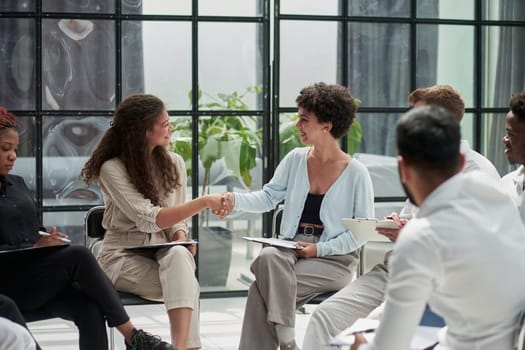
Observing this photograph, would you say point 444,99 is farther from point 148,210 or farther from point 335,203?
point 148,210

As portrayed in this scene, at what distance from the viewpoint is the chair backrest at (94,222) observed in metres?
4.29

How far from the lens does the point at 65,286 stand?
3734mm

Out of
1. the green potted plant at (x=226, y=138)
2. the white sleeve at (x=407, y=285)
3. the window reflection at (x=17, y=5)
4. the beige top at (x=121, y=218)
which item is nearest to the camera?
the white sleeve at (x=407, y=285)

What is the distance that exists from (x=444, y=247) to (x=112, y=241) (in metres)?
2.40

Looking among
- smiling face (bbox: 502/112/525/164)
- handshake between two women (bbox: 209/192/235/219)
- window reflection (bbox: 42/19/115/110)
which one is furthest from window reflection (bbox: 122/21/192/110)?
smiling face (bbox: 502/112/525/164)

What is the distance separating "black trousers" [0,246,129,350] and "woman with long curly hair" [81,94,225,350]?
26 cm

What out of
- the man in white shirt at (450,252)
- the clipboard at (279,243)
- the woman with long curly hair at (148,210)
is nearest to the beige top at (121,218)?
the woman with long curly hair at (148,210)

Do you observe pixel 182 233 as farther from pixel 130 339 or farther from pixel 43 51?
pixel 43 51

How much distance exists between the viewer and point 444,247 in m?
1.96

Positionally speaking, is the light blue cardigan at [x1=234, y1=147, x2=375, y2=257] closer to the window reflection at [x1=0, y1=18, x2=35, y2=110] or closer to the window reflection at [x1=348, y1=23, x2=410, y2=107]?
the window reflection at [x1=348, y1=23, x2=410, y2=107]

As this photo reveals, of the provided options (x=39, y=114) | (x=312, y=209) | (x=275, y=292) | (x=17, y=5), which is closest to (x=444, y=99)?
(x=312, y=209)

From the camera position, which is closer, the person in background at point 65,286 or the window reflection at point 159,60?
the person in background at point 65,286

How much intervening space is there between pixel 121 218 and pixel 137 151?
311mm

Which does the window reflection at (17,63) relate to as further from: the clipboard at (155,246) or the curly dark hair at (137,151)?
the clipboard at (155,246)
